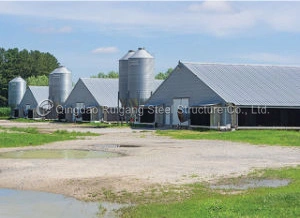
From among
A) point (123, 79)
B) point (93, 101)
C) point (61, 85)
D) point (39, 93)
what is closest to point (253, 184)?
point (123, 79)

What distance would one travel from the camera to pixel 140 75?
58000 millimetres

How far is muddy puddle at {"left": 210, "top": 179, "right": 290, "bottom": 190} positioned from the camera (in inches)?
529

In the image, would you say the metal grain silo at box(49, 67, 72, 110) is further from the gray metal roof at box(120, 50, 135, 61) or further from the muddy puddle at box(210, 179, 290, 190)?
the muddy puddle at box(210, 179, 290, 190)

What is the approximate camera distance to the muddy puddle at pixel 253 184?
44.1 ft

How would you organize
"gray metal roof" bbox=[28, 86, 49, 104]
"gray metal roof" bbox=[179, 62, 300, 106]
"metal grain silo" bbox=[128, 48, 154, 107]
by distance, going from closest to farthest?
"gray metal roof" bbox=[179, 62, 300, 106], "metal grain silo" bbox=[128, 48, 154, 107], "gray metal roof" bbox=[28, 86, 49, 104]

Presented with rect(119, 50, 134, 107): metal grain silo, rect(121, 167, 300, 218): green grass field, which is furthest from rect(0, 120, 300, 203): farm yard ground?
rect(119, 50, 134, 107): metal grain silo

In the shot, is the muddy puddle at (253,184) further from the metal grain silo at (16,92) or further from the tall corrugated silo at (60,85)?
the metal grain silo at (16,92)

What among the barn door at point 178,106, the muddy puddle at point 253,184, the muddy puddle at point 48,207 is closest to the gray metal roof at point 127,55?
the barn door at point 178,106

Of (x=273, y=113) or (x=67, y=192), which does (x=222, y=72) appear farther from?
(x=67, y=192)

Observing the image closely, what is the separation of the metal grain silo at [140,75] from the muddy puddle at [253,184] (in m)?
43.9

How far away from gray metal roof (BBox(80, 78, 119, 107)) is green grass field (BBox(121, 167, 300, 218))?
57118 mm

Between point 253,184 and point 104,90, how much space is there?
58.9m

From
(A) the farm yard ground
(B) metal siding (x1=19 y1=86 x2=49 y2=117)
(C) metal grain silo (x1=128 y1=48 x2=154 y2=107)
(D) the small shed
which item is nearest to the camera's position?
(A) the farm yard ground

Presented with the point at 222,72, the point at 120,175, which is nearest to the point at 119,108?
the point at 222,72
